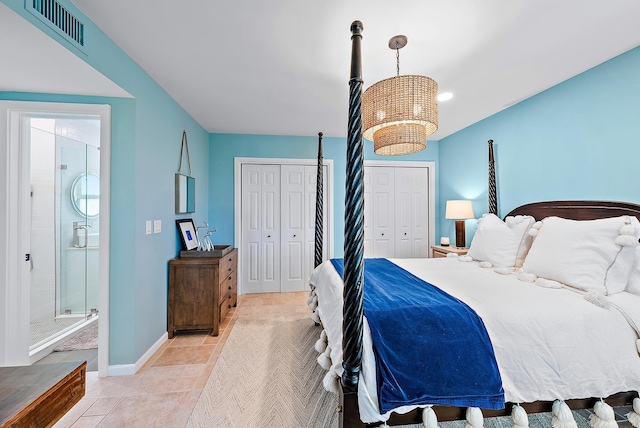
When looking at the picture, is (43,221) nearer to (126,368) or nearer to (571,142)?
(126,368)

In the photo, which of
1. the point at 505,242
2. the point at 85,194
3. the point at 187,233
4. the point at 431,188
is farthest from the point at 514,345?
the point at 85,194

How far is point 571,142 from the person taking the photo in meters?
2.38

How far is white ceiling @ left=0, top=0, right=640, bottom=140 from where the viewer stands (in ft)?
5.08

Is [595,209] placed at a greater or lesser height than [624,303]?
greater

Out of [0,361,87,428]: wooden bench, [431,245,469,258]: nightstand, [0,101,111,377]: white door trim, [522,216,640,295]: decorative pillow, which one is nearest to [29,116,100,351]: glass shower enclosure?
[0,101,111,377]: white door trim

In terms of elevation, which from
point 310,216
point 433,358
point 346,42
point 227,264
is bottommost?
point 433,358

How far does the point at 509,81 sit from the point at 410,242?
105 inches

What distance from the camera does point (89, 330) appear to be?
2.95 m

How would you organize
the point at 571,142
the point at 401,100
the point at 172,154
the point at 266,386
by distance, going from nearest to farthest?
1. the point at 401,100
2. the point at 266,386
3. the point at 571,142
4. the point at 172,154

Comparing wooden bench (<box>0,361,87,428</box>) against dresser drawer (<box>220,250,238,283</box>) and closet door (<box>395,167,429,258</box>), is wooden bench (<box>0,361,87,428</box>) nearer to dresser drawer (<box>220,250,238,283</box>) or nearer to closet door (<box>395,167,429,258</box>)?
dresser drawer (<box>220,250,238,283</box>)

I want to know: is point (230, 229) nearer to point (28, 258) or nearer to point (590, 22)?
point (28, 258)

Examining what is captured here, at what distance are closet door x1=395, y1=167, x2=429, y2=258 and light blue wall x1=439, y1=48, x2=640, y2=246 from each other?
97cm

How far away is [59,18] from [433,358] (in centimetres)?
262

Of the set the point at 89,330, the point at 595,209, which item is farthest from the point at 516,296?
the point at 89,330
